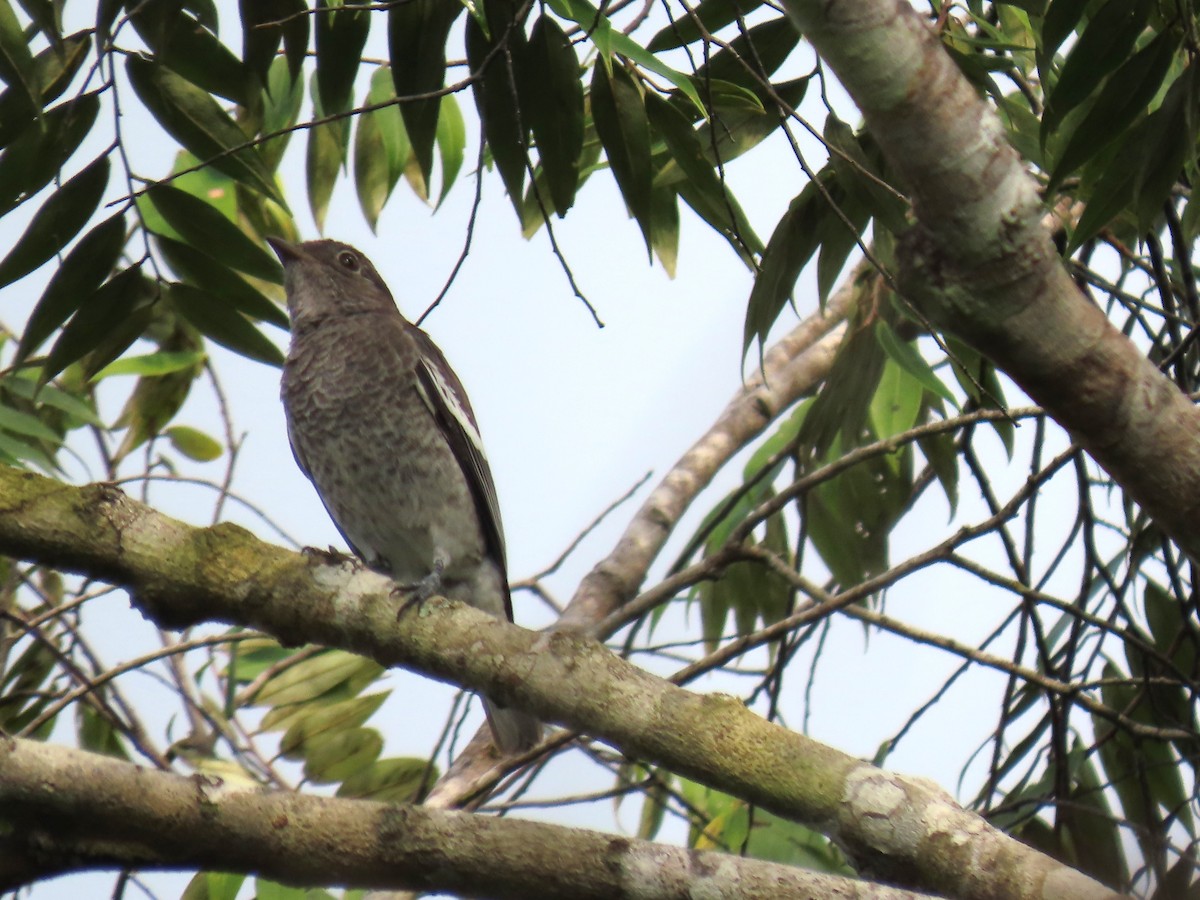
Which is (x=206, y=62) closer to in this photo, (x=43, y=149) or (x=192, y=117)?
(x=192, y=117)

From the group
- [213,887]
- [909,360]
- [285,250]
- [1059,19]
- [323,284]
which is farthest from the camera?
[323,284]

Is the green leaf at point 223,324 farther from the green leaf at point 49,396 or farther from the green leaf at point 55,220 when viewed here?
the green leaf at point 49,396

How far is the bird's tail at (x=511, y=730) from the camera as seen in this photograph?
14.2 ft

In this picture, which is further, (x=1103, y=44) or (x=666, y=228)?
(x=666, y=228)

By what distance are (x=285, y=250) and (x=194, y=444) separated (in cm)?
A: 86

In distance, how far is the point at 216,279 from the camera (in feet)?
11.0

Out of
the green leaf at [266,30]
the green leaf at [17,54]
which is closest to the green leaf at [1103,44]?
the green leaf at [266,30]

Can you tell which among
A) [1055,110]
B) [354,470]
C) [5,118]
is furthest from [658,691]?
[354,470]

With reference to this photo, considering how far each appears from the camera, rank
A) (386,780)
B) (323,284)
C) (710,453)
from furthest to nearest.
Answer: (710,453) < (323,284) < (386,780)

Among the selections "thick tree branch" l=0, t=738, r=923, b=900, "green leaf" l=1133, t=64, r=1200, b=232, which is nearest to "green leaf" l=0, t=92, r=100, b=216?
"thick tree branch" l=0, t=738, r=923, b=900

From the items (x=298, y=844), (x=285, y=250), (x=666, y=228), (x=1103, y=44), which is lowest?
(x=298, y=844)

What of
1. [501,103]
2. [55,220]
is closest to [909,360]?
[501,103]

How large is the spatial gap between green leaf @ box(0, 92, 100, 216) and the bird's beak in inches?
70.8

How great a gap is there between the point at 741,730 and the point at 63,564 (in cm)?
126
